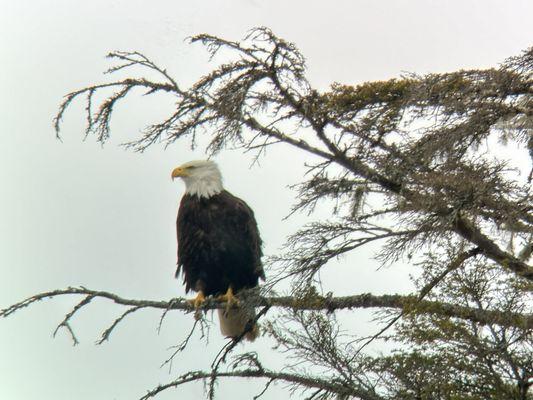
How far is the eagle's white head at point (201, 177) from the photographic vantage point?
1059 cm

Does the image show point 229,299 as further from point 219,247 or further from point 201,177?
point 201,177

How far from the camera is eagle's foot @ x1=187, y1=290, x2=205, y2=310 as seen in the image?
9.32 m

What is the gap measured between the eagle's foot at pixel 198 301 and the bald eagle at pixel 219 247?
3cm

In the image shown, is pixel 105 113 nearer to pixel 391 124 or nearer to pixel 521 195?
pixel 391 124

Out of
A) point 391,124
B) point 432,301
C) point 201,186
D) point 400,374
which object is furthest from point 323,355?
point 391,124

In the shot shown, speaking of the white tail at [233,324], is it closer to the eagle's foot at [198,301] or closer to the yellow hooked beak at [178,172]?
the eagle's foot at [198,301]

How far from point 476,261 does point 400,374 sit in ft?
4.48

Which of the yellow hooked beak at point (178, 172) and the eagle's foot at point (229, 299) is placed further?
the yellow hooked beak at point (178, 172)

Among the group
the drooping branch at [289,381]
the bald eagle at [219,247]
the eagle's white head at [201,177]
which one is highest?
the eagle's white head at [201,177]

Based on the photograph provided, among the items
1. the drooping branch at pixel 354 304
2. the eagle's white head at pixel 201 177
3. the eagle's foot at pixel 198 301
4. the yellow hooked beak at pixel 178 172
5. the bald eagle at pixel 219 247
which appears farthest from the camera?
the yellow hooked beak at pixel 178 172

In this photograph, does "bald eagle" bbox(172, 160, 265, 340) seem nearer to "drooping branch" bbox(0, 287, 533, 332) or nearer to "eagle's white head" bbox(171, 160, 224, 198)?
"eagle's white head" bbox(171, 160, 224, 198)

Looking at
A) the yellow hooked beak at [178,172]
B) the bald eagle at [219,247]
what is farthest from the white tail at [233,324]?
the yellow hooked beak at [178,172]

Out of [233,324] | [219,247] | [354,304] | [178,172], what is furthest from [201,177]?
[354,304]

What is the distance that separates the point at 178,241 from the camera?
1045 cm
